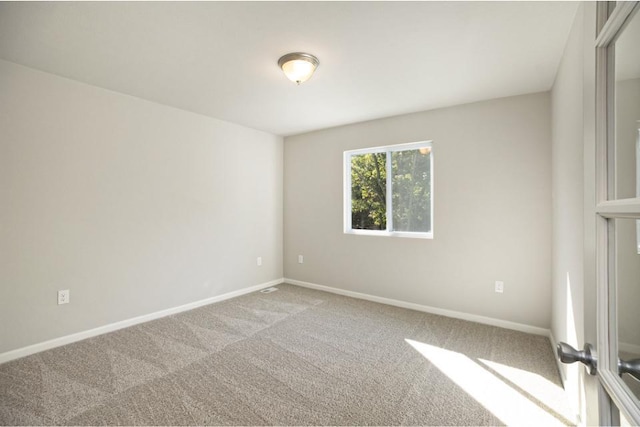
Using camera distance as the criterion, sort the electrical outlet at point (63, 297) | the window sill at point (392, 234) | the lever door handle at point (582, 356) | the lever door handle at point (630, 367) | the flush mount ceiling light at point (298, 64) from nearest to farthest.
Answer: the lever door handle at point (630, 367), the lever door handle at point (582, 356), the flush mount ceiling light at point (298, 64), the electrical outlet at point (63, 297), the window sill at point (392, 234)

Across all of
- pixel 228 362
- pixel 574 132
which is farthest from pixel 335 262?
pixel 574 132

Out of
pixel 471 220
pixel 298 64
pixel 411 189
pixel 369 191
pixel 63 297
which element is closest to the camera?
pixel 298 64

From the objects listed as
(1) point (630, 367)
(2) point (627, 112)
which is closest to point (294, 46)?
(2) point (627, 112)

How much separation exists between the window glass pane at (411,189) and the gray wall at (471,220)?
153 mm

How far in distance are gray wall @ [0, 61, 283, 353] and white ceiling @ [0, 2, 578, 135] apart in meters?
0.30

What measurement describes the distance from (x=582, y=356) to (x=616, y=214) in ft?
1.18

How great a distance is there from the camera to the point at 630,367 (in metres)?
0.59

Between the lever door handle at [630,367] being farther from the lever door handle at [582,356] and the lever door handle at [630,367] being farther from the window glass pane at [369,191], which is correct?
the window glass pane at [369,191]

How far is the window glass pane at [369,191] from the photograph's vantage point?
398 centimetres

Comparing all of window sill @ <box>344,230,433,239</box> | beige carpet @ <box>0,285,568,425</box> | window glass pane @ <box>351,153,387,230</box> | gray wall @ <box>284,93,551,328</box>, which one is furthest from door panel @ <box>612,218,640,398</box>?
window glass pane @ <box>351,153,387,230</box>

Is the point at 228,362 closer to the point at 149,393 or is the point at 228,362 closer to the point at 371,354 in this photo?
the point at 149,393

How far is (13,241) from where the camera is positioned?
7.77ft

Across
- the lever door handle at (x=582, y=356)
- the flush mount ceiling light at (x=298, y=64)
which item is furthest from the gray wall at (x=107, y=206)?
the lever door handle at (x=582, y=356)

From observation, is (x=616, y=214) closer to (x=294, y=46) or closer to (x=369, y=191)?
(x=294, y=46)
